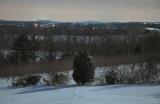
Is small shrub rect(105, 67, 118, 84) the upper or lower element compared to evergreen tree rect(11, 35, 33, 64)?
upper

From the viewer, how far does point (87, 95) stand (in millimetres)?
6328

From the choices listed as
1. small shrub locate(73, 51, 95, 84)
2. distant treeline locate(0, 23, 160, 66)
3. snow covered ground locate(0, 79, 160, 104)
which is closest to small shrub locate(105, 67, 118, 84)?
small shrub locate(73, 51, 95, 84)

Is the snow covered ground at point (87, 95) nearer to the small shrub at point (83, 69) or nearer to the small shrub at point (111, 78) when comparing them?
the small shrub at point (83, 69)

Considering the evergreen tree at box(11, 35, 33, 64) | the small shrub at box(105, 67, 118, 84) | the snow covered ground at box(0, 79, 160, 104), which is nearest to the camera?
the snow covered ground at box(0, 79, 160, 104)

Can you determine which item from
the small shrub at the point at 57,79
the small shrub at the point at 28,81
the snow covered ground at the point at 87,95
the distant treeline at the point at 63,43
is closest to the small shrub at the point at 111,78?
the snow covered ground at the point at 87,95

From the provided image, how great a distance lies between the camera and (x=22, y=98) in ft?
20.4

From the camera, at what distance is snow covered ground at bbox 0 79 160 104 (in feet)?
18.9

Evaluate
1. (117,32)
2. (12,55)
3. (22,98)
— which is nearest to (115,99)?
(22,98)

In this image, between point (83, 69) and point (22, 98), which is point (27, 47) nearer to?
point (83, 69)

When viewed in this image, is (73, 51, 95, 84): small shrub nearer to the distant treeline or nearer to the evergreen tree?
the distant treeline

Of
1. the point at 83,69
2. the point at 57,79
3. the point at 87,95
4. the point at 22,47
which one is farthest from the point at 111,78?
the point at 22,47

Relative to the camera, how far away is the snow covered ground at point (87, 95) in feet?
18.9

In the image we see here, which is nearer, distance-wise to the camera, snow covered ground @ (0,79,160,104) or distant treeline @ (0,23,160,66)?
snow covered ground @ (0,79,160,104)

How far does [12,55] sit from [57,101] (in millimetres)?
8815
